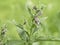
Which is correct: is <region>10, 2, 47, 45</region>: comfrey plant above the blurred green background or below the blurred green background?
below

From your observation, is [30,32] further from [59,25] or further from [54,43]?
[59,25]

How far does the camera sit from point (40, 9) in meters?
1.11

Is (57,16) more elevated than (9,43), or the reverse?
(57,16)

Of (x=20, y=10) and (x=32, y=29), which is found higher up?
(x=20, y=10)

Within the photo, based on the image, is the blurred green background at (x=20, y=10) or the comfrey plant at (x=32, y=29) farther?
the blurred green background at (x=20, y=10)

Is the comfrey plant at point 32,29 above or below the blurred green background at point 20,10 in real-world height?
below

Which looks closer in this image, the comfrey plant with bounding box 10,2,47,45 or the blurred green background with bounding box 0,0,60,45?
the comfrey plant with bounding box 10,2,47,45

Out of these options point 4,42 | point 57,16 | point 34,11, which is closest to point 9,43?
point 4,42

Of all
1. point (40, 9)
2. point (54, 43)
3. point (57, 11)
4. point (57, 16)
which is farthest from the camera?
point (57, 11)

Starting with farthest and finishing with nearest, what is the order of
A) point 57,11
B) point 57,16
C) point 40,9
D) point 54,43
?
point 57,11
point 57,16
point 54,43
point 40,9

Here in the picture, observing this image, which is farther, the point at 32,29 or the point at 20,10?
the point at 20,10

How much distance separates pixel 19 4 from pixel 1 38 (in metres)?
1.00

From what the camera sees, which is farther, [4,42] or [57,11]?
[57,11]

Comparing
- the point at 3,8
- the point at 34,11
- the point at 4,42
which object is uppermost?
the point at 3,8
